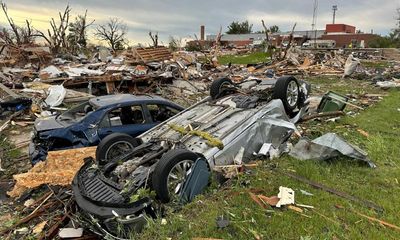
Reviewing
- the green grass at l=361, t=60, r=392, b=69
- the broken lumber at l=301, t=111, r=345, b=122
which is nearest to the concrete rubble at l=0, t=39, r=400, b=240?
the broken lumber at l=301, t=111, r=345, b=122

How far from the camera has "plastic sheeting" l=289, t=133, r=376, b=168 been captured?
5.88 metres

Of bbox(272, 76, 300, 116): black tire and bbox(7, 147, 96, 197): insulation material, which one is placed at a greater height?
bbox(272, 76, 300, 116): black tire

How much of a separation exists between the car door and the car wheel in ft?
3.00

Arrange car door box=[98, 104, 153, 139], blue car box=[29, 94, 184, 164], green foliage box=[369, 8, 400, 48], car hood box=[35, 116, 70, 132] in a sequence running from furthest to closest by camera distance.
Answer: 1. green foliage box=[369, 8, 400, 48]
2. car door box=[98, 104, 153, 139]
3. car hood box=[35, 116, 70, 132]
4. blue car box=[29, 94, 184, 164]

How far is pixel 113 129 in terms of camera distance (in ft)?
23.7

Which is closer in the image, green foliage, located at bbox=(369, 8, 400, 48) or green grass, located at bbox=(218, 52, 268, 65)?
green grass, located at bbox=(218, 52, 268, 65)

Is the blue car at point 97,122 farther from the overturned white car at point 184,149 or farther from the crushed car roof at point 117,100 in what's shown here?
the overturned white car at point 184,149

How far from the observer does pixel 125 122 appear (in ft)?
24.9

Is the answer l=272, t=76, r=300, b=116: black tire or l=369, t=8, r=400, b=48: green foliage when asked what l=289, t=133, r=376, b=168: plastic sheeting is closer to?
l=272, t=76, r=300, b=116: black tire

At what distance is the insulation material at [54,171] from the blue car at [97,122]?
441 mm

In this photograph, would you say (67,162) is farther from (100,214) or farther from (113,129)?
(100,214)

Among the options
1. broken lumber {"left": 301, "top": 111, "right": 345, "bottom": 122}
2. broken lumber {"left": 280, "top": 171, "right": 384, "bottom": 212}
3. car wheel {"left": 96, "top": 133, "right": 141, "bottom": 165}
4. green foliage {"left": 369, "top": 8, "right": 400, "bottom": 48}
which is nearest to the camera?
broken lumber {"left": 280, "top": 171, "right": 384, "bottom": 212}

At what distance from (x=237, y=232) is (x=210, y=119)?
8.89ft

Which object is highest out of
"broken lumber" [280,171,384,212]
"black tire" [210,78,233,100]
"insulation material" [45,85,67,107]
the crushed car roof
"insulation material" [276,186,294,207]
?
"black tire" [210,78,233,100]
